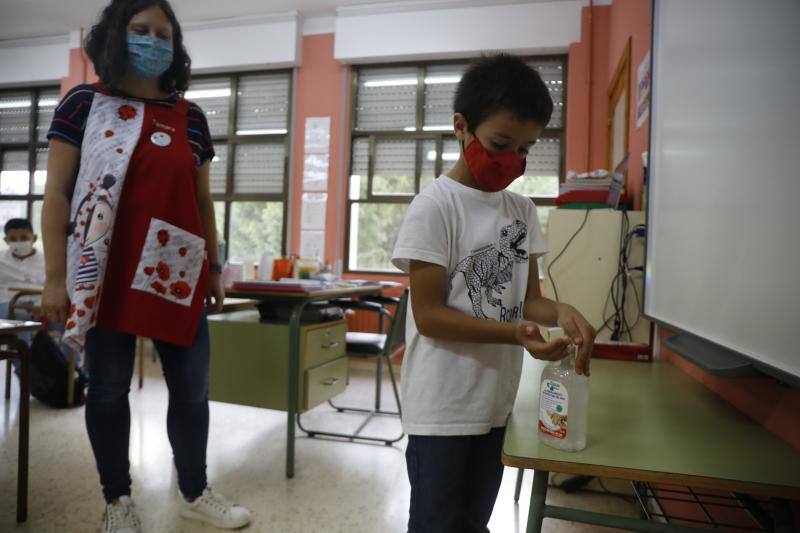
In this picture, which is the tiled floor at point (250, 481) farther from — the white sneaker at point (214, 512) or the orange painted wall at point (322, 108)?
the orange painted wall at point (322, 108)

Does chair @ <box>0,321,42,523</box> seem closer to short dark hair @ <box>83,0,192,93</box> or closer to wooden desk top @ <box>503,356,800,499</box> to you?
short dark hair @ <box>83,0,192,93</box>

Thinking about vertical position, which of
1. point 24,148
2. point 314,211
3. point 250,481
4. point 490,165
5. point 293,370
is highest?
point 24,148

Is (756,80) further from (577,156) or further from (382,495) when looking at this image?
(577,156)

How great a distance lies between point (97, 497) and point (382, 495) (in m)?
1.02

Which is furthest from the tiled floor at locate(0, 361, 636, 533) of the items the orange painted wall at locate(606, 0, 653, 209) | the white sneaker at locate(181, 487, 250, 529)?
the orange painted wall at locate(606, 0, 653, 209)

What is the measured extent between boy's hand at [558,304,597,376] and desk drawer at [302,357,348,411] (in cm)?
144

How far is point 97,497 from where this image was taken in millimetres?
1766

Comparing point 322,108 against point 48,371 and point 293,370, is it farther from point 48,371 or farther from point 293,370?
point 293,370

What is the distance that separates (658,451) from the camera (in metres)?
0.76

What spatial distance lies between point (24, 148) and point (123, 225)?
567 cm

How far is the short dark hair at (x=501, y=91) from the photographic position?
0.80 m

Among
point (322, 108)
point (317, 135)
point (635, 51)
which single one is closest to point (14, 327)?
point (635, 51)

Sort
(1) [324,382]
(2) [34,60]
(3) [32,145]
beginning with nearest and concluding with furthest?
1. (1) [324,382]
2. (2) [34,60]
3. (3) [32,145]

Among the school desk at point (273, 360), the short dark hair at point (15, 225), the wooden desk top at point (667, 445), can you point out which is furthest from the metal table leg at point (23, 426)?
the short dark hair at point (15, 225)
